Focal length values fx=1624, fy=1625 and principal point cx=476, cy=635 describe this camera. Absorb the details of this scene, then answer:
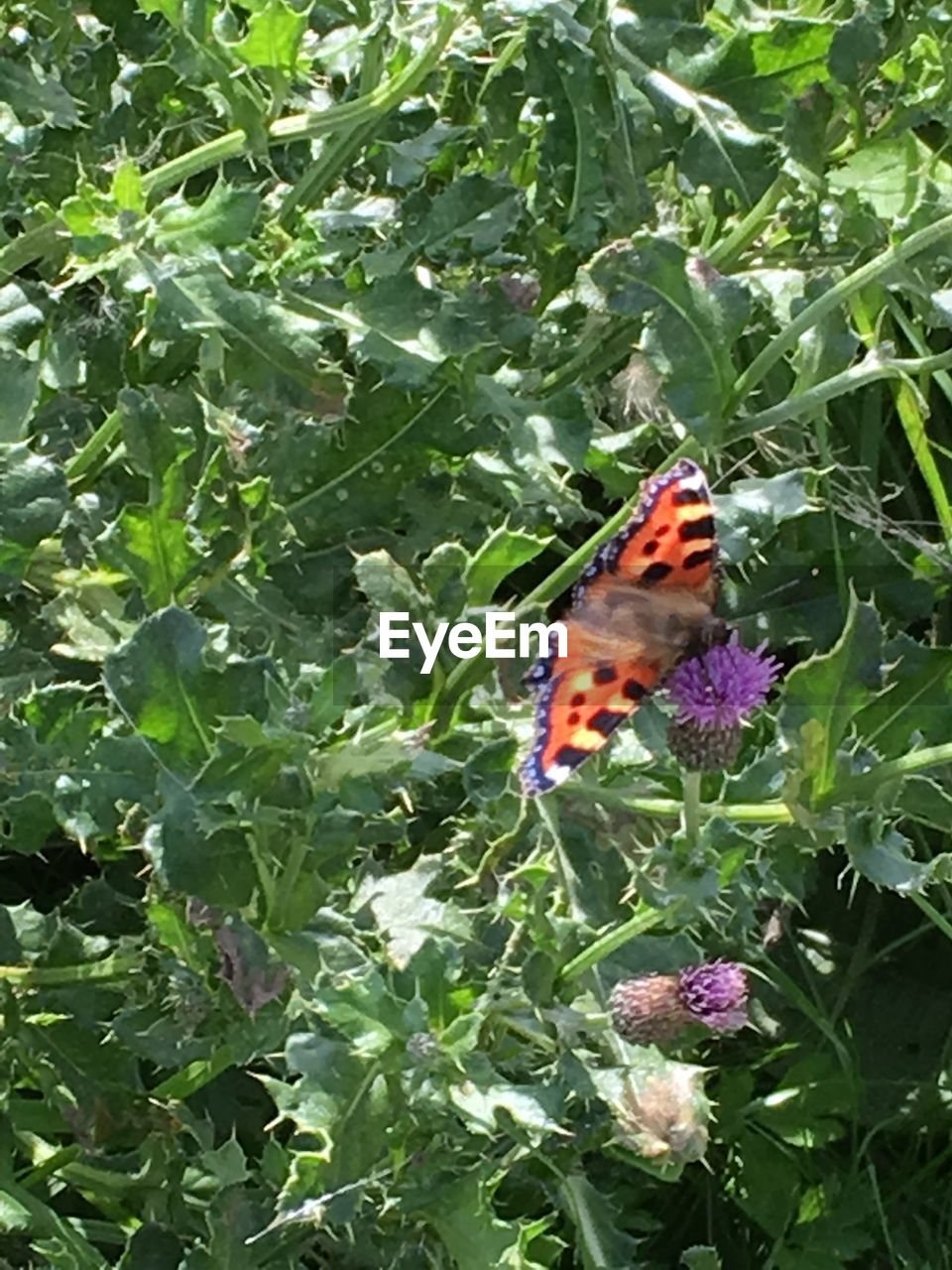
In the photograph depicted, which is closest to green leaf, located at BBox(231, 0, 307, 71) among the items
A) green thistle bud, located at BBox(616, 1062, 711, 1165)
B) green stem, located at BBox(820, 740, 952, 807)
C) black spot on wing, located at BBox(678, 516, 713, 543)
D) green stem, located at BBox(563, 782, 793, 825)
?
black spot on wing, located at BBox(678, 516, 713, 543)

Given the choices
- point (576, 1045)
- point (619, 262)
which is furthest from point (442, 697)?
point (619, 262)

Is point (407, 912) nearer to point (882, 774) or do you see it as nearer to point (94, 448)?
point (882, 774)

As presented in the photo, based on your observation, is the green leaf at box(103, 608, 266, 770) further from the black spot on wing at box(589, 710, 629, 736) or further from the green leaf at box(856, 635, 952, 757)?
the green leaf at box(856, 635, 952, 757)

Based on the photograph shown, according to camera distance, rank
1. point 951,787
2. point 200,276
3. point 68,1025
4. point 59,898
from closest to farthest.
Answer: point 200,276
point 68,1025
point 951,787
point 59,898

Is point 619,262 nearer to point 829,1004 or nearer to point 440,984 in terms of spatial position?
point 440,984

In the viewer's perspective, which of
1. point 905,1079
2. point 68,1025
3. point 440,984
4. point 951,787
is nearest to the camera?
point 440,984

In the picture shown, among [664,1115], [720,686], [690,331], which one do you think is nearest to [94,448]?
[690,331]
